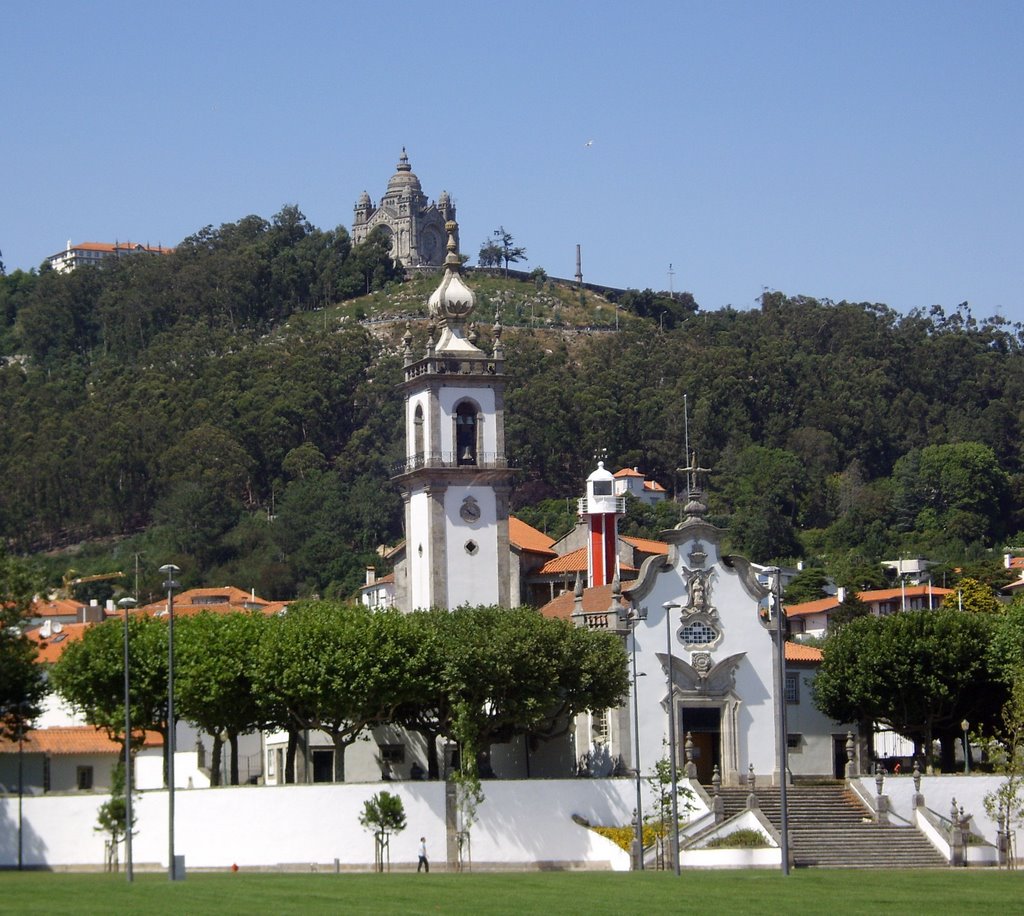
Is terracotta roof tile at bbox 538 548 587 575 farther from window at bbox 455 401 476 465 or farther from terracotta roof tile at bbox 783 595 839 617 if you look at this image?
terracotta roof tile at bbox 783 595 839 617

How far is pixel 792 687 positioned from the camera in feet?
245

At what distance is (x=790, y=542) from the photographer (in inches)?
6078

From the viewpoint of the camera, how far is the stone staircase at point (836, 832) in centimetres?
6147

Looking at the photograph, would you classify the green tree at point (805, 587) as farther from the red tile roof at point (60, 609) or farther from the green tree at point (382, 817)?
the green tree at point (382, 817)

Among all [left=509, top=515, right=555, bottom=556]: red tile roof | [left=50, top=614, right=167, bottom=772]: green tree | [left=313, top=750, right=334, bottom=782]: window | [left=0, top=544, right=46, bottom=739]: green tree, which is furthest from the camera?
[left=509, top=515, right=555, bottom=556]: red tile roof

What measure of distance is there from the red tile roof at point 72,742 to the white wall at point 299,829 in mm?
9733

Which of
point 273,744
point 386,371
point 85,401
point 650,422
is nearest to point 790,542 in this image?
point 650,422

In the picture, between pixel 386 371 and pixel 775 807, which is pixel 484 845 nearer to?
pixel 775 807

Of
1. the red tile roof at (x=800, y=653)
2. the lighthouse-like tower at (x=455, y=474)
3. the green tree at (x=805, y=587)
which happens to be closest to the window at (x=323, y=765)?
the lighthouse-like tower at (x=455, y=474)

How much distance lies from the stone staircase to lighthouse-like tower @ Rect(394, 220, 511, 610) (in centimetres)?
1361

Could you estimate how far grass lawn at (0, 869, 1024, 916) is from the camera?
38.2 meters

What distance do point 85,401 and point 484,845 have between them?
391 ft

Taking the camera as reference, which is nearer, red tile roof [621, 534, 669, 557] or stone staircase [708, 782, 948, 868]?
stone staircase [708, 782, 948, 868]

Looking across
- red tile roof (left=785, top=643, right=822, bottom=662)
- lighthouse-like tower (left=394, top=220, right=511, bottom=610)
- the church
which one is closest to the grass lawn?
the church
